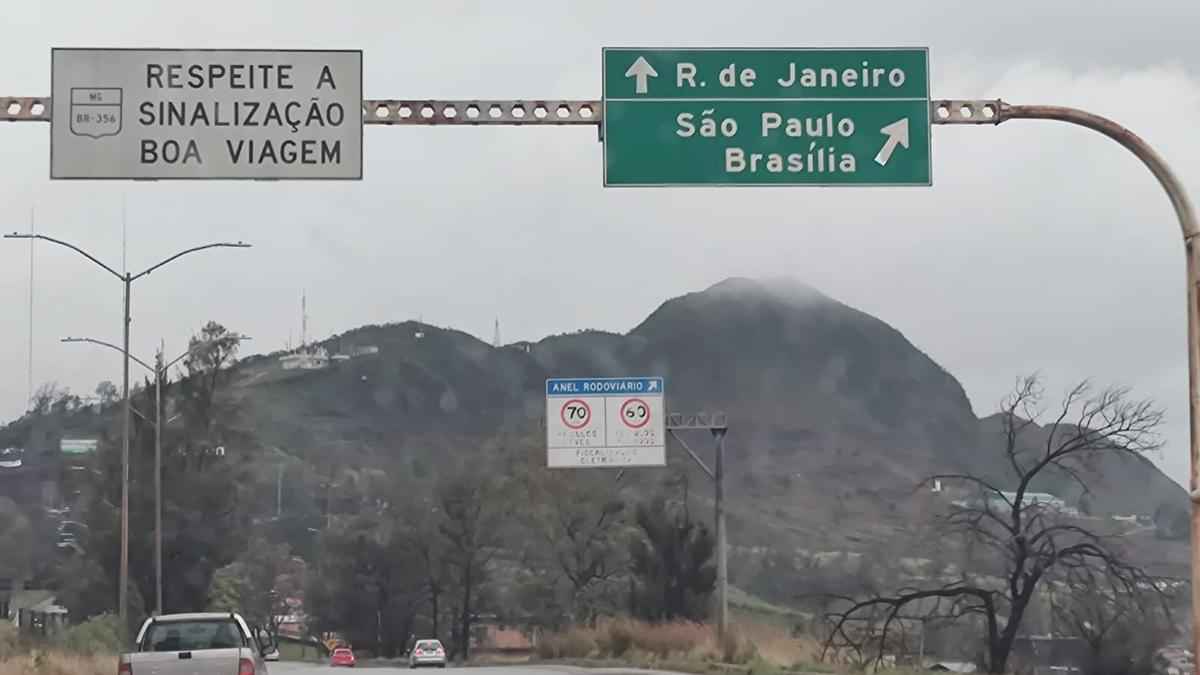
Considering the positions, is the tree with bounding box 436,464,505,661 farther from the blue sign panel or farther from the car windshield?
the car windshield

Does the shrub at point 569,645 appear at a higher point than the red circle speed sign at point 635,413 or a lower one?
lower

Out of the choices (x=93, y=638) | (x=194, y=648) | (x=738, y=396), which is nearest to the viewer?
(x=194, y=648)

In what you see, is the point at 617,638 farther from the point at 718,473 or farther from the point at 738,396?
the point at 738,396

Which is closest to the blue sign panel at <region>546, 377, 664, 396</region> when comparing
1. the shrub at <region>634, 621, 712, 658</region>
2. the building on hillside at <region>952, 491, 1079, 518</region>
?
the shrub at <region>634, 621, 712, 658</region>

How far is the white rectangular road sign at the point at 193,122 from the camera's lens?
17047 millimetres

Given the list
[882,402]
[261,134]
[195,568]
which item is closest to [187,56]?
[261,134]

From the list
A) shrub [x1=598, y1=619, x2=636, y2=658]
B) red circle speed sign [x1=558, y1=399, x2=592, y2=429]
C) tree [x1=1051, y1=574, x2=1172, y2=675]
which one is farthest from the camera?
shrub [x1=598, y1=619, x2=636, y2=658]

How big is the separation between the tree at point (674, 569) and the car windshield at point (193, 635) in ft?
142

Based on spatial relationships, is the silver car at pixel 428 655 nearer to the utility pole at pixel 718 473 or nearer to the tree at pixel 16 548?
the utility pole at pixel 718 473

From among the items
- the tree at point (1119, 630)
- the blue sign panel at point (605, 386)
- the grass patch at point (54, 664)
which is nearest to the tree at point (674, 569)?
the blue sign panel at point (605, 386)

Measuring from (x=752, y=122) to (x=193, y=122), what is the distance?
17.3ft

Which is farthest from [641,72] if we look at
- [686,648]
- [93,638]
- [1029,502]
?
[686,648]

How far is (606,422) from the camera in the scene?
161 feet

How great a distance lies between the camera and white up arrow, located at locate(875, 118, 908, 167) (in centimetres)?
1752
